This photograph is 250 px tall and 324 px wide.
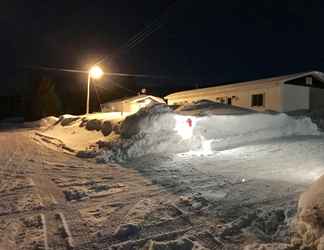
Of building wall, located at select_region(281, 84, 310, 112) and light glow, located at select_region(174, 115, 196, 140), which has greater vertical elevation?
building wall, located at select_region(281, 84, 310, 112)

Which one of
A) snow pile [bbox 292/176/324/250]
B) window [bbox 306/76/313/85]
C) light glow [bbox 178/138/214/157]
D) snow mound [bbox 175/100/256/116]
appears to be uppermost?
window [bbox 306/76/313/85]

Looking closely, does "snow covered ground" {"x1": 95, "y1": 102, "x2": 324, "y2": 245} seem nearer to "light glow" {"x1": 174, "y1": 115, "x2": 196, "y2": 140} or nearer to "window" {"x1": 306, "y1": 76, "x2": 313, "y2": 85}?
"light glow" {"x1": 174, "y1": 115, "x2": 196, "y2": 140}

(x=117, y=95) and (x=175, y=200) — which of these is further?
(x=117, y=95)

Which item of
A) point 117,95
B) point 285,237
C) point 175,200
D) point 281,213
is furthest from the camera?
point 117,95

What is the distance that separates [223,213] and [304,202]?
4.54ft

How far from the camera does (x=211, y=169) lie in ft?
30.1

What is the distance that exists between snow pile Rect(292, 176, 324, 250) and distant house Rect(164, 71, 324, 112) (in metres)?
20.1

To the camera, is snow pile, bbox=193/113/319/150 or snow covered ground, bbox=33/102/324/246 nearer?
snow covered ground, bbox=33/102/324/246

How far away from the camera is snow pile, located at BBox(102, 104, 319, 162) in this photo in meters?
12.1

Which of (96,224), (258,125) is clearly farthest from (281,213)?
(258,125)

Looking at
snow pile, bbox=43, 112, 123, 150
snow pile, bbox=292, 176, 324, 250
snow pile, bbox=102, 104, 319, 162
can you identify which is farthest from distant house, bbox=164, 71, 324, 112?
snow pile, bbox=292, 176, 324, 250

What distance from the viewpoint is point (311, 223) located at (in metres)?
3.80

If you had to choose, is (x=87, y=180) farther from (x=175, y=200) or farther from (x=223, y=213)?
(x=223, y=213)

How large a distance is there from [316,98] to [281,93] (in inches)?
179
